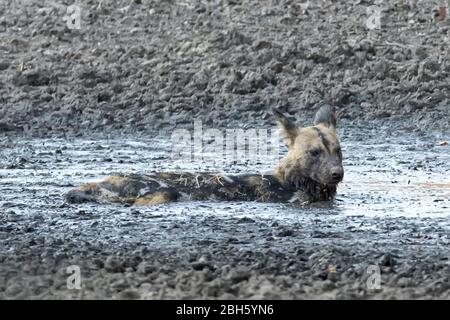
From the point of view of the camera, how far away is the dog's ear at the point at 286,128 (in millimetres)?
12352

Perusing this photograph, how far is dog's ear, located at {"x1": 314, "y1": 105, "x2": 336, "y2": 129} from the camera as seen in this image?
12.6 m

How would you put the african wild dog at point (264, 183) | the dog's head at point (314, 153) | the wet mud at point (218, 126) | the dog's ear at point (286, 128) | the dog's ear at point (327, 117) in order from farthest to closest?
the dog's ear at point (327, 117), the dog's ear at point (286, 128), the dog's head at point (314, 153), the african wild dog at point (264, 183), the wet mud at point (218, 126)

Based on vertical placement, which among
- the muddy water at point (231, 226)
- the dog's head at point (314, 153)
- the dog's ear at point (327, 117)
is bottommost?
the muddy water at point (231, 226)

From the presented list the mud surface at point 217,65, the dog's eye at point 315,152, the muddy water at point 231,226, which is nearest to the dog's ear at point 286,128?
the dog's eye at point 315,152

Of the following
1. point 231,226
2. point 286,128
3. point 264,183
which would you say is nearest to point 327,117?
point 286,128

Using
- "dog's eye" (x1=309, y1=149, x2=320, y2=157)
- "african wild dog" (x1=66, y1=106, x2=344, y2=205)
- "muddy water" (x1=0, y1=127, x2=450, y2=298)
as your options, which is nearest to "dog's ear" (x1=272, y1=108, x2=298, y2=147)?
"african wild dog" (x1=66, y1=106, x2=344, y2=205)

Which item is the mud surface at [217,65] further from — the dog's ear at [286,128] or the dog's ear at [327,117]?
the dog's ear at [286,128]

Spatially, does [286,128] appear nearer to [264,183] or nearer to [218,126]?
[264,183]

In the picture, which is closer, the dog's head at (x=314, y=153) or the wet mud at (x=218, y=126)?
the wet mud at (x=218, y=126)

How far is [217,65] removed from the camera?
1734cm

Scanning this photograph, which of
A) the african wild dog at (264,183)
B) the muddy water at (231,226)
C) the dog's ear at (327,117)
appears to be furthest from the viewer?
the dog's ear at (327,117)

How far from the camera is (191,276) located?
327 inches

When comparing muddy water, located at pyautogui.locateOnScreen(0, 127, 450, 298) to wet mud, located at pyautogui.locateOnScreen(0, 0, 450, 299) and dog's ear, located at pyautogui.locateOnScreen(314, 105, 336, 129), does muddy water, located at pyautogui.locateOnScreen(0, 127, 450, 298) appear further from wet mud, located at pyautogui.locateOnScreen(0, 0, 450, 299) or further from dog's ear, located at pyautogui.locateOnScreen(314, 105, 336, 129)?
dog's ear, located at pyautogui.locateOnScreen(314, 105, 336, 129)
